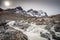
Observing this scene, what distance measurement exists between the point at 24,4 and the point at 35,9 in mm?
376

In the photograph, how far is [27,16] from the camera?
260 centimetres

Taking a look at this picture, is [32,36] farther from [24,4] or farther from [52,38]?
[24,4]

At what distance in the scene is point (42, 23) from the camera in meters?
2.53

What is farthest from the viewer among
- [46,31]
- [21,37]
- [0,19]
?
[0,19]

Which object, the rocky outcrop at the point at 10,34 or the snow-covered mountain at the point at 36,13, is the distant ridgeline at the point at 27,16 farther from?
the rocky outcrop at the point at 10,34

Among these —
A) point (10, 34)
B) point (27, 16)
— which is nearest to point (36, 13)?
point (27, 16)

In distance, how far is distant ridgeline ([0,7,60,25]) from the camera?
256cm

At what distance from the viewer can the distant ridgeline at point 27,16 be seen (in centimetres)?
256

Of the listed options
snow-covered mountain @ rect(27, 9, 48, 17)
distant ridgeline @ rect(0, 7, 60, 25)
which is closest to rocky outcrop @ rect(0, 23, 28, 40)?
distant ridgeline @ rect(0, 7, 60, 25)

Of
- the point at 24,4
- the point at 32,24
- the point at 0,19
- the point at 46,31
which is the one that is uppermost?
the point at 24,4

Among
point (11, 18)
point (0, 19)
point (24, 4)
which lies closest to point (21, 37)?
point (11, 18)

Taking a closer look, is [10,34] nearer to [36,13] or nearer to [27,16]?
[27,16]

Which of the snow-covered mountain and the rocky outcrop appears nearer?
the rocky outcrop

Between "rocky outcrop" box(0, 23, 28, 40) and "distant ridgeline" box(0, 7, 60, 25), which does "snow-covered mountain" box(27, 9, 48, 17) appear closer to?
"distant ridgeline" box(0, 7, 60, 25)
